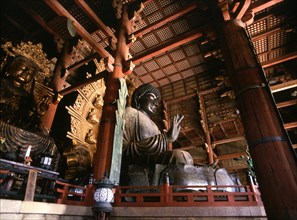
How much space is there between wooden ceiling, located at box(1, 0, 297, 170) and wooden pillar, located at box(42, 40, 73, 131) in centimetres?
24

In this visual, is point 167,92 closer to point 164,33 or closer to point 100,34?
point 164,33

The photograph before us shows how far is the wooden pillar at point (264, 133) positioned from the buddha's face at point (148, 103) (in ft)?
10.1

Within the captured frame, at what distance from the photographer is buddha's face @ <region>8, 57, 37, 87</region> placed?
198 inches

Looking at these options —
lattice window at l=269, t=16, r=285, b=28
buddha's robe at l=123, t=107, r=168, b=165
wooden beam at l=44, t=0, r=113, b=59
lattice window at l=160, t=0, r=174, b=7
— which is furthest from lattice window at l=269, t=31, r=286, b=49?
wooden beam at l=44, t=0, r=113, b=59

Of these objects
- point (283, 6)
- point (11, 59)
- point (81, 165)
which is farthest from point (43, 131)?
point (283, 6)

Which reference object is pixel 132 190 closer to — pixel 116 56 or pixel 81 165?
pixel 81 165

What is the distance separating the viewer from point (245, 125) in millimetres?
2635

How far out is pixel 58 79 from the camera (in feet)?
20.0

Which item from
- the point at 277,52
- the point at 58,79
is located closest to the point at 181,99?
the point at 277,52

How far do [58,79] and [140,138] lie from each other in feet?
10.2

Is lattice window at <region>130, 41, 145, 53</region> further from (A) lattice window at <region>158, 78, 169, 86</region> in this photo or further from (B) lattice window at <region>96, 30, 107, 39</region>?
(A) lattice window at <region>158, 78, 169, 86</region>

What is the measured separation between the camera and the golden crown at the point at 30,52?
527 cm

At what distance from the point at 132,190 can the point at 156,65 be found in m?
5.86

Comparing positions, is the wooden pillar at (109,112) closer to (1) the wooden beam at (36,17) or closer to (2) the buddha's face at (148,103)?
(2) the buddha's face at (148,103)
